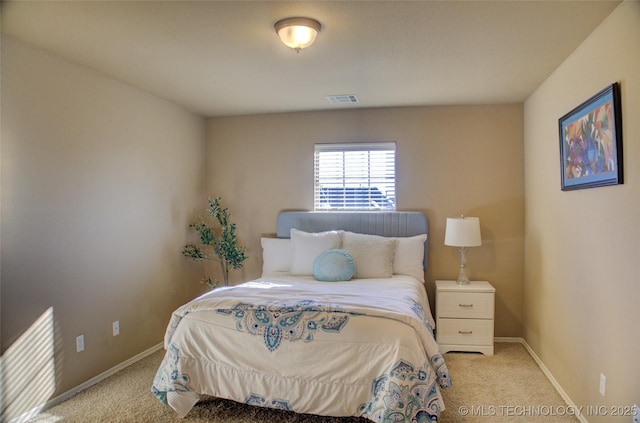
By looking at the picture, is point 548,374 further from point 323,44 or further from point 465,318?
point 323,44

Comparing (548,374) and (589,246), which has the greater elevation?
(589,246)

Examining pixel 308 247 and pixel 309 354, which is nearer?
pixel 309 354

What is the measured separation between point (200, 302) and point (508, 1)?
8.29 feet

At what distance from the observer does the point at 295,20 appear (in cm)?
225

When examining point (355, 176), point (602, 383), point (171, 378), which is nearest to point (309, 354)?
point (171, 378)

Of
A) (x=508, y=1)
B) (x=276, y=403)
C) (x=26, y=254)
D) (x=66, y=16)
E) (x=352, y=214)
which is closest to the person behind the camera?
(x=508, y=1)

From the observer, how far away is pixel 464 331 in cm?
366

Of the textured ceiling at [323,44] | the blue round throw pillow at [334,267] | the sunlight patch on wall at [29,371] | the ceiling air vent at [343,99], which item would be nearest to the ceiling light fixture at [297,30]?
the textured ceiling at [323,44]

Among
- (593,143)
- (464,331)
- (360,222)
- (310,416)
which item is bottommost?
(310,416)

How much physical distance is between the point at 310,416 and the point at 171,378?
92 centimetres

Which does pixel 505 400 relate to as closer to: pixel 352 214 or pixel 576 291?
pixel 576 291

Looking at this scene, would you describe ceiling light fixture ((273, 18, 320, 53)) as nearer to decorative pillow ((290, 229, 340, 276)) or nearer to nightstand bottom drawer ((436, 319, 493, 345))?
decorative pillow ((290, 229, 340, 276))

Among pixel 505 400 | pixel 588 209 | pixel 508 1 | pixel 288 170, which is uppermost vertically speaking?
pixel 508 1

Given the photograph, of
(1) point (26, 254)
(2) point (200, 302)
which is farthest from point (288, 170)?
(1) point (26, 254)
